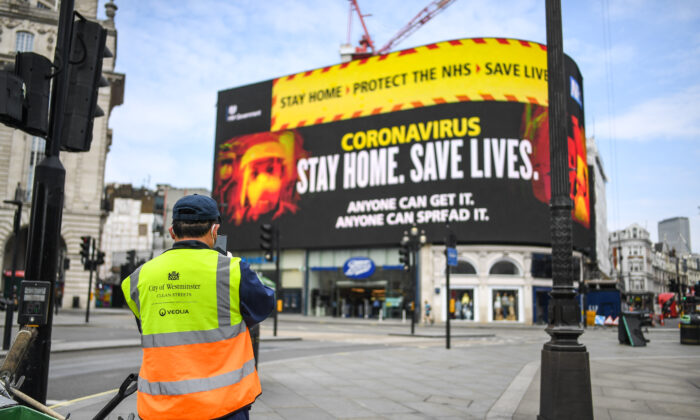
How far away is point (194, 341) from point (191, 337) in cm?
2

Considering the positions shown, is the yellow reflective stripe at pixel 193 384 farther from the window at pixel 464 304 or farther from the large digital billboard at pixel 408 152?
the large digital billboard at pixel 408 152

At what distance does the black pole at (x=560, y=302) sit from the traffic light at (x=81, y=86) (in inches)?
196

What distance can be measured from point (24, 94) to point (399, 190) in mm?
39569

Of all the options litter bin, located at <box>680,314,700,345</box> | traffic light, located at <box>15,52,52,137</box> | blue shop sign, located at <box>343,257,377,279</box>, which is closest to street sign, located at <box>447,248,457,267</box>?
litter bin, located at <box>680,314,700,345</box>

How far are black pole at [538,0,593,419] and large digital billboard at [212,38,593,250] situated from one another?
Result: 34.4 m

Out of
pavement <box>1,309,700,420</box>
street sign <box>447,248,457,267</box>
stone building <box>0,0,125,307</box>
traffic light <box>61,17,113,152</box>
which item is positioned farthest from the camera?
stone building <box>0,0,125,307</box>

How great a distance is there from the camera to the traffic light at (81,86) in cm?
468

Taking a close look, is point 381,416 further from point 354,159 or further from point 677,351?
point 354,159

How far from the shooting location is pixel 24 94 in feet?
13.8

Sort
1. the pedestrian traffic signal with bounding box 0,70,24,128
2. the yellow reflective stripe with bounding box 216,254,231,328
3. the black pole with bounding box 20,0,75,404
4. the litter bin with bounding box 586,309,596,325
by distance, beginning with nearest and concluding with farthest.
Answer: the yellow reflective stripe with bounding box 216,254,231,328 < the pedestrian traffic signal with bounding box 0,70,24,128 < the black pole with bounding box 20,0,75,404 < the litter bin with bounding box 586,309,596,325

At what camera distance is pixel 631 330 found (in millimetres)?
18312

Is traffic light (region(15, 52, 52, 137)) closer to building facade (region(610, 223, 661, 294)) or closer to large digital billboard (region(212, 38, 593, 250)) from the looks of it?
large digital billboard (region(212, 38, 593, 250))

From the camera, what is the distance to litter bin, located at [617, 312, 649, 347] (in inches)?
712

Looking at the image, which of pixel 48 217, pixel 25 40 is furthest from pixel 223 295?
pixel 25 40
